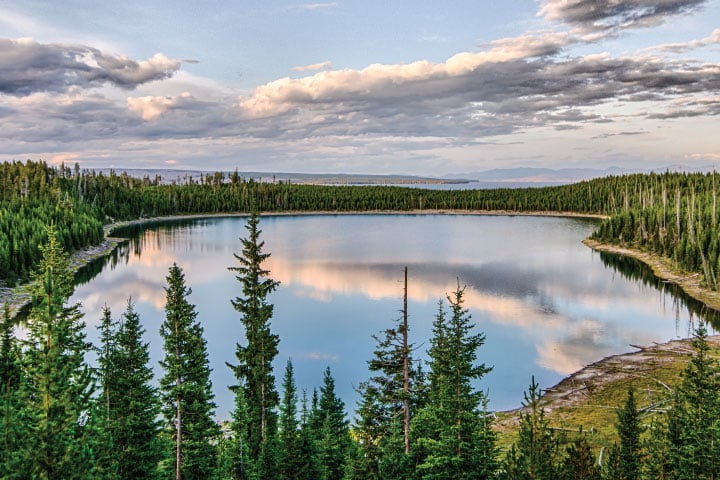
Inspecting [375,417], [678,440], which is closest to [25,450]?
[375,417]

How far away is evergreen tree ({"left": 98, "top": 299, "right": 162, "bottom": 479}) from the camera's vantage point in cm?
1991

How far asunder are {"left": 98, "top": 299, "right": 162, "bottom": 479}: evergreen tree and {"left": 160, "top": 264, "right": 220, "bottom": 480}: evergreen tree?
88cm

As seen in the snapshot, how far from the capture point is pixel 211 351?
A: 46.3 meters

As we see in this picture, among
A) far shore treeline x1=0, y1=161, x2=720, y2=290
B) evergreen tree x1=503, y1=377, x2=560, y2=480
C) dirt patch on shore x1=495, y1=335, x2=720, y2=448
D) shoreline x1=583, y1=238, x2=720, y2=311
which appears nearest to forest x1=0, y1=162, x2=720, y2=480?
evergreen tree x1=503, y1=377, x2=560, y2=480

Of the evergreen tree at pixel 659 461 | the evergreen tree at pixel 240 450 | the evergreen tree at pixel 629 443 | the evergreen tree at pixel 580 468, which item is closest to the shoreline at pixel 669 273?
the evergreen tree at pixel 659 461

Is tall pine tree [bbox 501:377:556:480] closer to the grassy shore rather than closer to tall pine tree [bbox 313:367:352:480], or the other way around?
tall pine tree [bbox 313:367:352:480]

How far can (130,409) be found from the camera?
20891 millimetres

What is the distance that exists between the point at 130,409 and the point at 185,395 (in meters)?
2.21

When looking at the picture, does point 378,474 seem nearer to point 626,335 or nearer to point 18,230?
point 626,335

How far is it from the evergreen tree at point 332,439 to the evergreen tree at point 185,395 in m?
4.94

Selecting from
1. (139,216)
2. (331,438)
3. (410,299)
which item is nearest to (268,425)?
(331,438)

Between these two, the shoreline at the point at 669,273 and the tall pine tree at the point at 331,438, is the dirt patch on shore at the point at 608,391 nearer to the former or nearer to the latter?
the tall pine tree at the point at 331,438

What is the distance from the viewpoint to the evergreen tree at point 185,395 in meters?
21.7

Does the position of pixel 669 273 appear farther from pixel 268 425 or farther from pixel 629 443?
pixel 268 425
